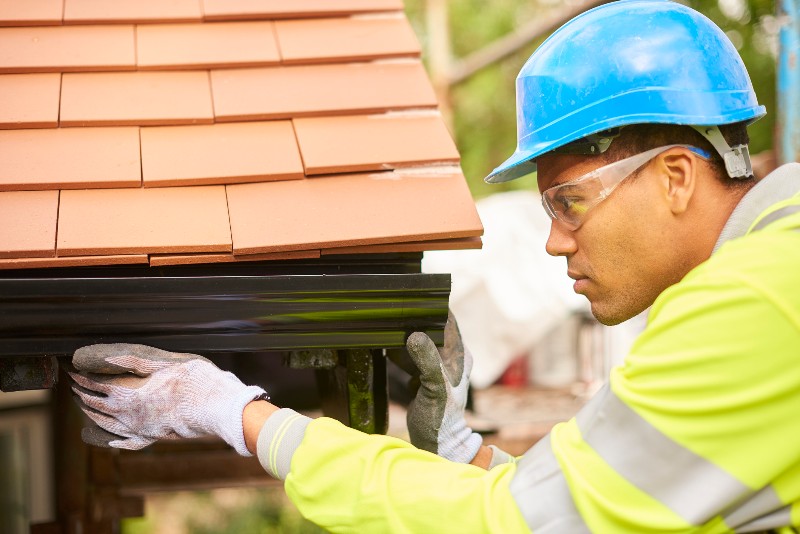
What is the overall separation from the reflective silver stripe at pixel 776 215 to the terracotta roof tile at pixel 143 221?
1.14m

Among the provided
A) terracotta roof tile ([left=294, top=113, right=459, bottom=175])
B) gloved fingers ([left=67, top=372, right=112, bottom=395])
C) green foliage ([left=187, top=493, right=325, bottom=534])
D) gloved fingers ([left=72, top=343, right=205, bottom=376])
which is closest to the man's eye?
terracotta roof tile ([left=294, top=113, right=459, bottom=175])

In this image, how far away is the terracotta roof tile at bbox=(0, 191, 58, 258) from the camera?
1821 mm

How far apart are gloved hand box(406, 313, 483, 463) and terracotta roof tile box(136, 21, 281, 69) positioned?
2.99 ft

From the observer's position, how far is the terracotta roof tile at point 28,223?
1821 millimetres

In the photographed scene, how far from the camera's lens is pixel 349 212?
2.02 meters

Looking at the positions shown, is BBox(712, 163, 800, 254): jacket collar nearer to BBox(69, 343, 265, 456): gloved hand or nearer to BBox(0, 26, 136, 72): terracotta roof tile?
BBox(69, 343, 265, 456): gloved hand

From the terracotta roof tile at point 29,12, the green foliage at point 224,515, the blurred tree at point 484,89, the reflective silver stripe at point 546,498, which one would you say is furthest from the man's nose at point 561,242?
the blurred tree at point 484,89

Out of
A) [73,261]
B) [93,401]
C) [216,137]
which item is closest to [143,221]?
[73,261]

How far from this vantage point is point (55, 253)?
6.03 feet

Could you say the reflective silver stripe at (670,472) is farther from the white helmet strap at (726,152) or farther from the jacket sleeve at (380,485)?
the white helmet strap at (726,152)

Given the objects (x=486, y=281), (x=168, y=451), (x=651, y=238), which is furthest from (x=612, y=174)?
(x=486, y=281)

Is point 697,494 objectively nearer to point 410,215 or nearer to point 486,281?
point 410,215

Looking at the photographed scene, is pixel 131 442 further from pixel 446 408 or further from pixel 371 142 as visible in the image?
pixel 371 142

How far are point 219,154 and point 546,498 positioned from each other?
44.7 inches
